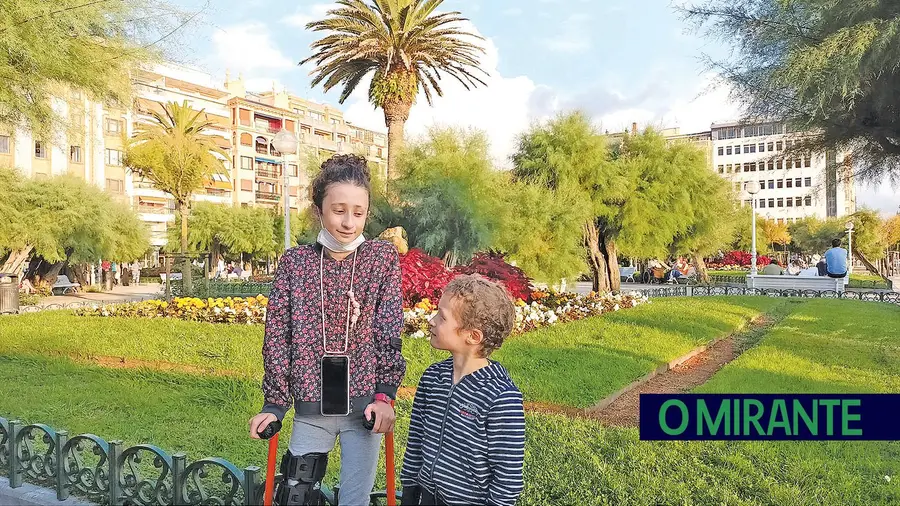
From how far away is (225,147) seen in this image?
190 ft

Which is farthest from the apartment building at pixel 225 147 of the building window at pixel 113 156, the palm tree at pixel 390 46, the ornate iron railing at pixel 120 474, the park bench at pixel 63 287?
the ornate iron railing at pixel 120 474

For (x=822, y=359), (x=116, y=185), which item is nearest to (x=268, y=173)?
(x=116, y=185)

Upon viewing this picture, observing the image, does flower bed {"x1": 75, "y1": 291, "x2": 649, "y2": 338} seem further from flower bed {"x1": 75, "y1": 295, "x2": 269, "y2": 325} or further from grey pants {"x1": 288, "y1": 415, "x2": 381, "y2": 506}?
grey pants {"x1": 288, "y1": 415, "x2": 381, "y2": 506}

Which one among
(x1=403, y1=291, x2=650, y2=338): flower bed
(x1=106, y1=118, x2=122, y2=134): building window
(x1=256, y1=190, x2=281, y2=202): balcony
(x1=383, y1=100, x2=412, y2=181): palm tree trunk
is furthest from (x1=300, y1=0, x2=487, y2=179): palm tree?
(x1=256, y1=190, x2=281, y2=202): balcony

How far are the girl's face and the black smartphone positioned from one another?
1.49 feet

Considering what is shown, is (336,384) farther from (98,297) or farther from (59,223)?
(59,223)

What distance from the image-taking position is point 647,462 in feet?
14.5

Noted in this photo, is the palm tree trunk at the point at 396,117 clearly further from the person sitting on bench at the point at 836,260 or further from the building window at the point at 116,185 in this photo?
the building window at the point at 116,185

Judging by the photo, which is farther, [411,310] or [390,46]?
[390,46]

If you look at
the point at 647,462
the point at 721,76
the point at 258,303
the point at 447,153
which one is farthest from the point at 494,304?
the point at 447,153

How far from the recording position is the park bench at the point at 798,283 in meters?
22.0

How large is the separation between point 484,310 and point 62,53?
20.7 ft

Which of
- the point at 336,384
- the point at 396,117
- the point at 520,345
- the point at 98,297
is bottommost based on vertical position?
the point at 98,297

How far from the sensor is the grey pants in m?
2.50
